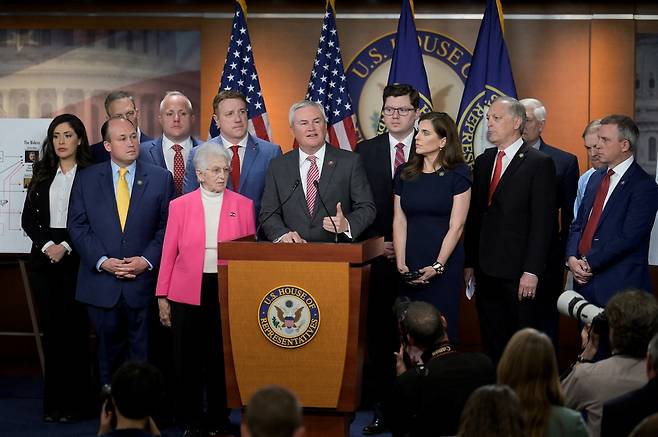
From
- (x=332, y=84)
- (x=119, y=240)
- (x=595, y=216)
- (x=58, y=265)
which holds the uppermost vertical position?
(x=332, y=84)

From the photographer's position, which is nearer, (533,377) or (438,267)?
(533,377)

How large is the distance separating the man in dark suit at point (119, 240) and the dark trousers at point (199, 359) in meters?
0.35

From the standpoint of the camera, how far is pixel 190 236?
564 cm

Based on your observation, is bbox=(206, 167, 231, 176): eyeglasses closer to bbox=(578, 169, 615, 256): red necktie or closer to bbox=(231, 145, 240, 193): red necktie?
bbox=(231, 145, 240, 193): red necktie

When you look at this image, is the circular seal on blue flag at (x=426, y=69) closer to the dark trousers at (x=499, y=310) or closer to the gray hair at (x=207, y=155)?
the dark trousers at (x=499, y=310)

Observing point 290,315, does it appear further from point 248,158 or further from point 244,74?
point 244,74

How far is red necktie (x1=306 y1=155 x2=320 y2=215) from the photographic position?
5652mm

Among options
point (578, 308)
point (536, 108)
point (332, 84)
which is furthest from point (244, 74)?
point (578, 308)

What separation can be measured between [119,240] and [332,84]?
2352mm

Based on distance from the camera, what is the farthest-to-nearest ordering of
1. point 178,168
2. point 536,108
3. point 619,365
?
point 536,108 < point 178,168 < point 619,365

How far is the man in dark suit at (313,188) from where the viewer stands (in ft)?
18.2

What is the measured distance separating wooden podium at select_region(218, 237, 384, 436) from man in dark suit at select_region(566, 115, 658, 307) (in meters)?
1.48

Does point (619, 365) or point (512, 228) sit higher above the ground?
point (512, 228)

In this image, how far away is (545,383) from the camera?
3.37m
